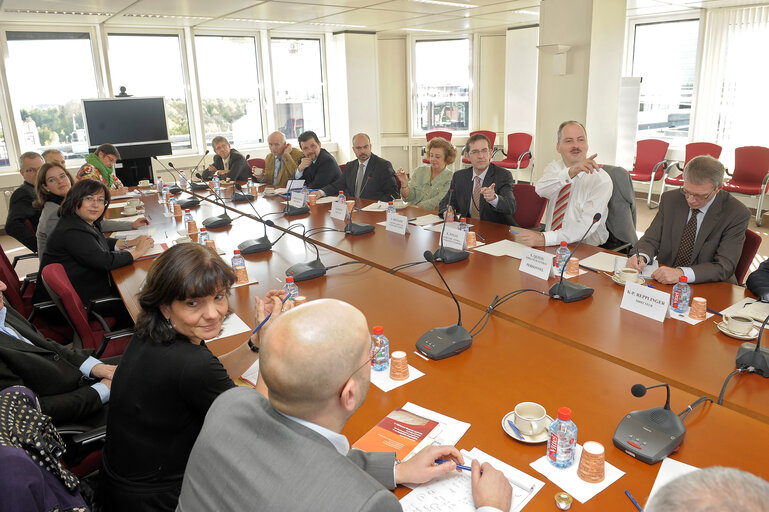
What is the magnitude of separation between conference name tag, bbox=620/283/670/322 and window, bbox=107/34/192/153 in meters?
7.50

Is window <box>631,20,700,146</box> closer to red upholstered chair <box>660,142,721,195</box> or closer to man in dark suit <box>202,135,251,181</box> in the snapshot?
red upholstered chair <box>660,142,721,195</box>

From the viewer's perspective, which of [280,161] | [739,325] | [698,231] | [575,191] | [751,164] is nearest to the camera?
[739,325]

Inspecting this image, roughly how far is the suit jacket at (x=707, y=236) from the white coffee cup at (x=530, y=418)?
149 centimetres

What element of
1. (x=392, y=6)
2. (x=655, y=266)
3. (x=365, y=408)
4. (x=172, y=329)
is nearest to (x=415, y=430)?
(x=365, y=408)

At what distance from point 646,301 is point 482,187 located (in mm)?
1880

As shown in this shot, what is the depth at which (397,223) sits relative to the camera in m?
3.73

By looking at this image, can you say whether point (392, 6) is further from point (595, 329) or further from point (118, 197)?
point (595, 329)

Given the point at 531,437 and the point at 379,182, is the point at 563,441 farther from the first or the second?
the point at 379,182

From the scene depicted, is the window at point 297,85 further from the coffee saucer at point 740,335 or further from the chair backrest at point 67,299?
the coffee saucer at point 740,335

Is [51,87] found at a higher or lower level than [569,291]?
higher

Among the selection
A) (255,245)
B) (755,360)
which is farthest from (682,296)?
(255,245)

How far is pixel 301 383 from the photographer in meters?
1.01

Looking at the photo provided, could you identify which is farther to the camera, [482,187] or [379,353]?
[482,187]

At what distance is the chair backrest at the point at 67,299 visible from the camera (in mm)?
2504
